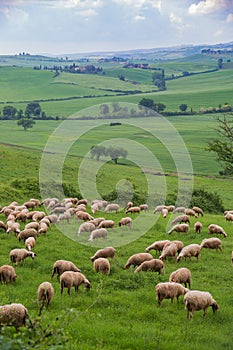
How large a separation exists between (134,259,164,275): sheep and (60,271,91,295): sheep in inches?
114

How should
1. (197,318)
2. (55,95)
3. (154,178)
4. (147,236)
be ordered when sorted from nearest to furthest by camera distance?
(197,318) → (147,236) → (154,178) → (55,95)

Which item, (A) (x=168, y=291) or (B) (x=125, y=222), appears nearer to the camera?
(A) (x=168, y=291)

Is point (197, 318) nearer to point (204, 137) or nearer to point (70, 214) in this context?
point (70, 214)

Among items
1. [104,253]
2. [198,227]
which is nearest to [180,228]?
[198,227]

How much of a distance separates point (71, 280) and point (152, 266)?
12.8 feet

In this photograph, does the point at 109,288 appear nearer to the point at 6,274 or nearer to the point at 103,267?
the point at 103,267

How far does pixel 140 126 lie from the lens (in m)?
137

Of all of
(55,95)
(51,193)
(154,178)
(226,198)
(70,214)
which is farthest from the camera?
(55,95)

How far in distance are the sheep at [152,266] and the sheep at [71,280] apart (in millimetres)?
2899

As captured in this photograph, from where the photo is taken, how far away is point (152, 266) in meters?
17.8

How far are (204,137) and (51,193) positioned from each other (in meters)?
84.0

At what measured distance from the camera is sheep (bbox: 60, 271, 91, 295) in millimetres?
15234

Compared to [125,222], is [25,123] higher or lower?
higher

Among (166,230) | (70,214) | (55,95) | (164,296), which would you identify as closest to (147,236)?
(166,230)
